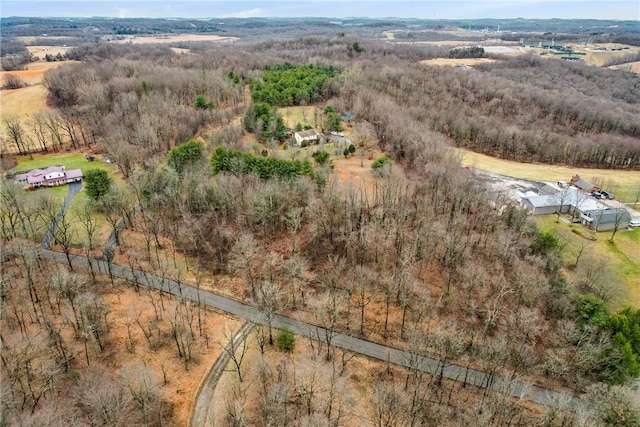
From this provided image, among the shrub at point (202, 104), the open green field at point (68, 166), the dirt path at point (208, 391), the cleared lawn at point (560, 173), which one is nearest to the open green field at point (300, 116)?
the shrub at point (202, 104)

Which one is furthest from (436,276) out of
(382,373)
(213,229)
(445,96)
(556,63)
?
(556,63)

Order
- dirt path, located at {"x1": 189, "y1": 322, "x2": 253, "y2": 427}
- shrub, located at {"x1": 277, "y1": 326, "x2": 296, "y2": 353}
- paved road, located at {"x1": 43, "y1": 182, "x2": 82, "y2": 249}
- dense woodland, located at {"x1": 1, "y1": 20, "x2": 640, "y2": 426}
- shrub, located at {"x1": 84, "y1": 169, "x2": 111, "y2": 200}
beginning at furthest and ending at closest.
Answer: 1. shrub, located at {"x1": 84, "y1": 169, "x2": 111, "y2": 200}
2. paved road, located at {"x1": 43, "y1": 182, "x2": 82, "y2": 249}
3. shrub, located at {"x1": 277, "y1": 326, "x2": 296, "y2": 353}
4. dense woodland, located at {"x1": 1, "y1": 20, "x2": 640, "y2": 426}
5. dirt path, located at {"x1": 189, "y1": 322, "x2": 253, "y2": 427}

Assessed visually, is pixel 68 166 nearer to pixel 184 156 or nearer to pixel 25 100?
pixel 184 156

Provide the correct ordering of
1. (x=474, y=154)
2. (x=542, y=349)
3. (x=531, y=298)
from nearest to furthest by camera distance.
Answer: (x=542, y=349) → (x=531, y=298) → (x=474, y=154)

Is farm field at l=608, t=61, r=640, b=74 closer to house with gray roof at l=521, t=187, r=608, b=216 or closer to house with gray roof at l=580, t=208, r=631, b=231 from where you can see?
house with gray roof at l=521, t=187, r=608, b=216

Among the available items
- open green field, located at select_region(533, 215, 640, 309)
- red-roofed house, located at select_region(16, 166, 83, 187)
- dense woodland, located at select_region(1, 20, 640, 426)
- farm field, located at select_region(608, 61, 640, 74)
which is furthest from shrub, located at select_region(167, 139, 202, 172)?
farm field, located at select_region(608, 61, 640, 74)

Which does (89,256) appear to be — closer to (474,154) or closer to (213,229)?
(213,229)

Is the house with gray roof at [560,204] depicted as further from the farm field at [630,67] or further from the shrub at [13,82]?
the shrub at [13,82]
